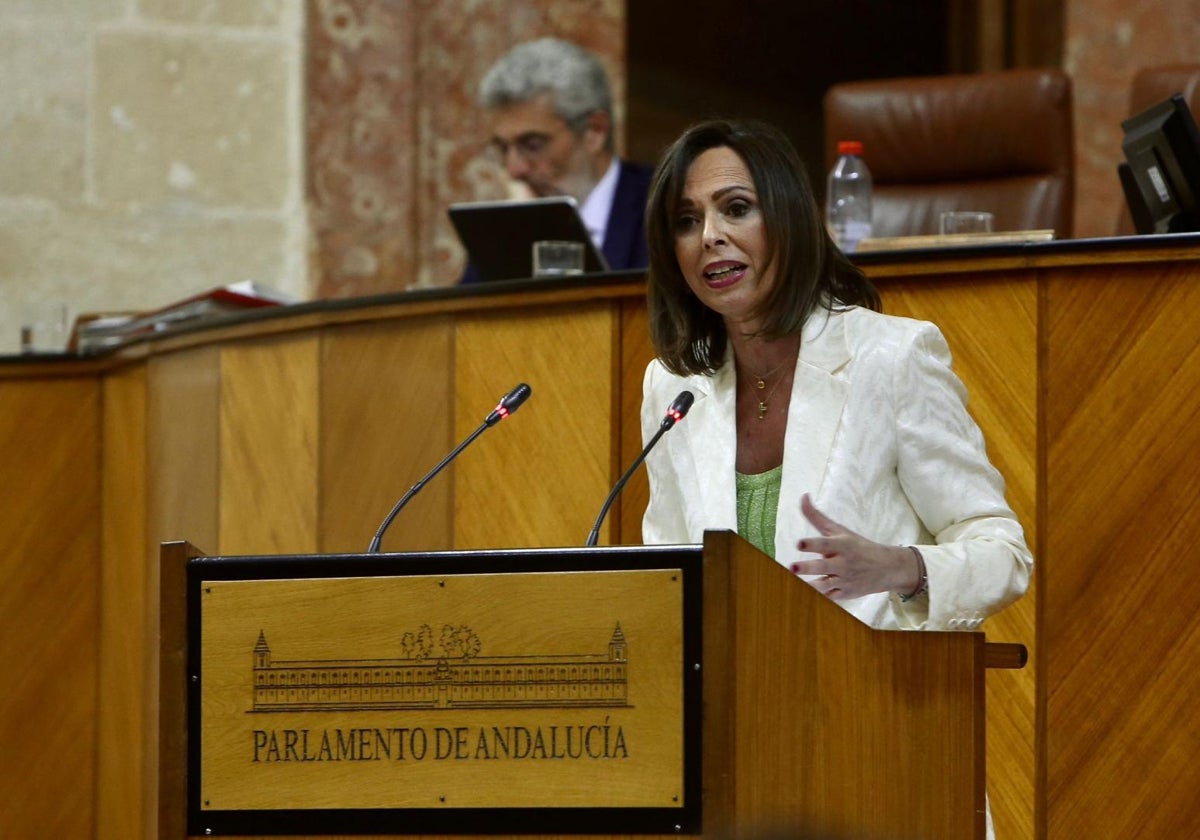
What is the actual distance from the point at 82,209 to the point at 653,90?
6.89ft

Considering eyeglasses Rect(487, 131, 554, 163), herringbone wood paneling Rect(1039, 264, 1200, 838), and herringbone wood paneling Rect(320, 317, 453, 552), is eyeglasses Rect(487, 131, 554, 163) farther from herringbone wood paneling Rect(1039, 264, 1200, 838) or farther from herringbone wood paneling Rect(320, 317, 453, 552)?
A: herringbone wood paneling Rect(1039, 264, 1200, 838)

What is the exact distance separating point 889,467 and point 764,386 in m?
0.26

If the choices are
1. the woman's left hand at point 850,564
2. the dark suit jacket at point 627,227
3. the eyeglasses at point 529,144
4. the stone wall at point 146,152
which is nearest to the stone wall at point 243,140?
the stone wall at point 146,152

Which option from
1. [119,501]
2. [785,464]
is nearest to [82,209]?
[119,501]

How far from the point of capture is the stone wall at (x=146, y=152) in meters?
6.05

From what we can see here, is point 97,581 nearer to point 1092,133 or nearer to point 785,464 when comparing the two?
point 785,464

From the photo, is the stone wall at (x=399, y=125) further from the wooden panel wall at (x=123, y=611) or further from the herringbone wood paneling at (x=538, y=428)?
the herringbone wood paneling at (x=538, y=428)

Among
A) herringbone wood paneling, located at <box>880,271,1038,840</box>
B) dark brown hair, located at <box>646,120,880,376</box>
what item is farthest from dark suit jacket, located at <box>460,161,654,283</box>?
dark brown hair, located at <box>646,120,880,376</box>

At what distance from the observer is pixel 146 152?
6.09 metres

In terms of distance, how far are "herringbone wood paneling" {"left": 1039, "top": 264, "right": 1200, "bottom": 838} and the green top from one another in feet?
2.44

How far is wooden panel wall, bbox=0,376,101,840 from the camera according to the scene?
4418mm

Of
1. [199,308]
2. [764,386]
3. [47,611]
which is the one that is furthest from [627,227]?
[764,386]

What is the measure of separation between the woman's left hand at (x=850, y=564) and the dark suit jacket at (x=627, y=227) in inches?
114

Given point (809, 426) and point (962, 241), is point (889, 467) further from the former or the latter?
point (962, 241)
